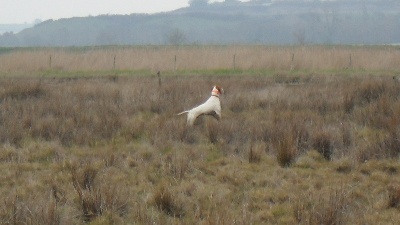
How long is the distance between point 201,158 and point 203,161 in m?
0.15

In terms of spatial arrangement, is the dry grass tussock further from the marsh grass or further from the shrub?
the marsh grass

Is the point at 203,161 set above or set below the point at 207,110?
below

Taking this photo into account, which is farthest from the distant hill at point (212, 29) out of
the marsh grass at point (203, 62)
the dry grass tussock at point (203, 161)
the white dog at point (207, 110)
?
the white dog at point (207, 110)

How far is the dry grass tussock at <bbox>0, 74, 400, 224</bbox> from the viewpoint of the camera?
18.9ft

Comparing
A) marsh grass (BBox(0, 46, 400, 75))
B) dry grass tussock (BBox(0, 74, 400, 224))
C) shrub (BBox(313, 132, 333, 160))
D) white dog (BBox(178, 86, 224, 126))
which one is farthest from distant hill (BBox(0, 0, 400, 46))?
shrub (BBox(313, 132, 333, 160))

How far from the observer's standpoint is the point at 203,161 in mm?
7793

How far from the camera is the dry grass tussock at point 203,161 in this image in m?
5.75

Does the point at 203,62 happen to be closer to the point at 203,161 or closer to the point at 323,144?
the point at 323,144

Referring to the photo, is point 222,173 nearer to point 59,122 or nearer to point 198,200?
point 198,200

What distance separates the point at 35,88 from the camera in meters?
14.1

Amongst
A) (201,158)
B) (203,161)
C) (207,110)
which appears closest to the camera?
(203,161)

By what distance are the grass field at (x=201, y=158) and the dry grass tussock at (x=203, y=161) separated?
0.02 m

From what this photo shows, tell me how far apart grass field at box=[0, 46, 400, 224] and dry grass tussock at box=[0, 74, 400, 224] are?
17mm

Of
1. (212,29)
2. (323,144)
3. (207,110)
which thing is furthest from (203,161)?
(212,29)
